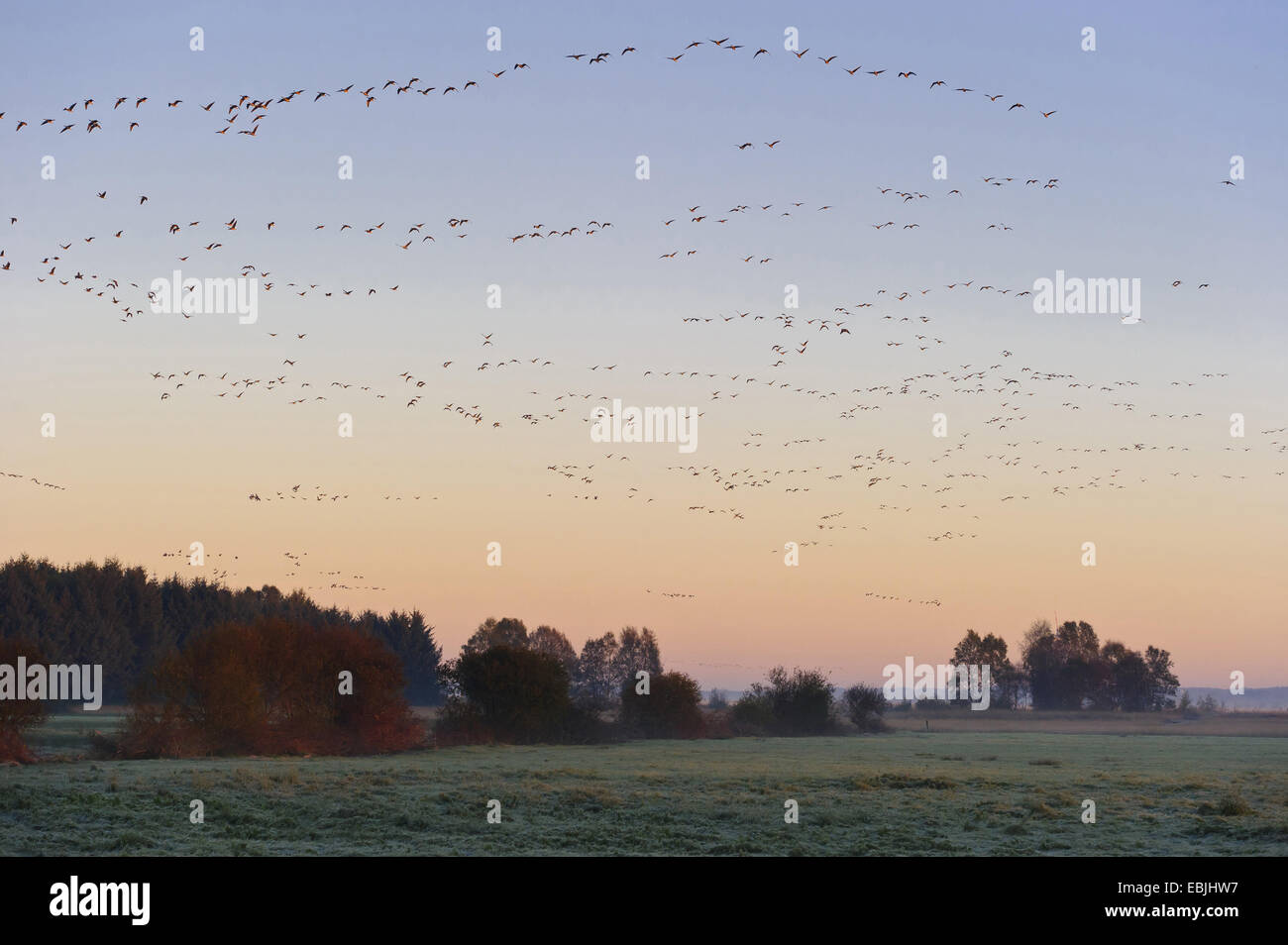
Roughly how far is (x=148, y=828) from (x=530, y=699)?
163 ft

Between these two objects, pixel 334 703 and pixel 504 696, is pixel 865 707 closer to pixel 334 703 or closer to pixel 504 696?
pixel 504 696

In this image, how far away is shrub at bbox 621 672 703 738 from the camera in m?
87.5

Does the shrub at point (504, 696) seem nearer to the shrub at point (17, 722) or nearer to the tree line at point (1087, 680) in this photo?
the shrub at point (17, 722)

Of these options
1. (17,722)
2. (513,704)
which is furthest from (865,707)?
(17,722)

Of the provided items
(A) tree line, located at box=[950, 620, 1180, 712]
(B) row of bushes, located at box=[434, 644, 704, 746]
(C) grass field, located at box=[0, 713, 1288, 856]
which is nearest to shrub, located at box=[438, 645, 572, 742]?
(B) row of bushes, located at box=[434, 644, 704, 746]

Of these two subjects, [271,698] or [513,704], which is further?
[513,704]

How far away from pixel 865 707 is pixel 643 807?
234 feet

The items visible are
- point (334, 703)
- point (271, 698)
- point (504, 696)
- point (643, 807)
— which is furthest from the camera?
point (504, 696)

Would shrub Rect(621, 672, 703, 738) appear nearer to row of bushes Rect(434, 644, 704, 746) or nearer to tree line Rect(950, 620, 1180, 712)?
row of bushes Rect(434, 644, 704, 746)

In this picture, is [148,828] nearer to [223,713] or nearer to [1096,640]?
[223,713]

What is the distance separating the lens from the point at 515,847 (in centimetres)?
2655

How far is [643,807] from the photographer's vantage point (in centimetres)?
3350

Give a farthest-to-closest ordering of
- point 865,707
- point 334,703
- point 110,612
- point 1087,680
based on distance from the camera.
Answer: point 1087,680, point 110,612, point 865,707, point 334,703

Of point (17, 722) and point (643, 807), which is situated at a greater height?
point (17, 722)
